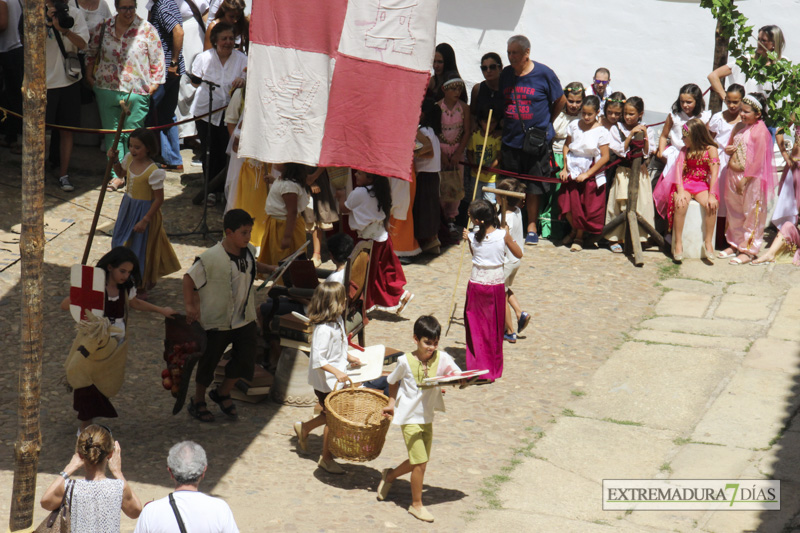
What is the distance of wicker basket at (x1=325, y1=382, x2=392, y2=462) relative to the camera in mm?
6184

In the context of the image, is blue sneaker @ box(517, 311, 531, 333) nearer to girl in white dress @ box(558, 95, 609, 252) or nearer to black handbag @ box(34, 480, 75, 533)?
girl in white dress @ box(558, 95, 609, 252)

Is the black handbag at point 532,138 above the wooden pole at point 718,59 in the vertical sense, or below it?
below

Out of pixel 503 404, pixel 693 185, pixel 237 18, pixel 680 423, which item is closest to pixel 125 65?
pixel 237 18

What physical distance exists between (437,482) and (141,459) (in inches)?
77.4

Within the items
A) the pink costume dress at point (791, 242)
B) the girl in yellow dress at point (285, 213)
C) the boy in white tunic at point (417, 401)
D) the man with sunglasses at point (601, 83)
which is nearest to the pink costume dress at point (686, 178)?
the pink costume dress at point (791, 242)

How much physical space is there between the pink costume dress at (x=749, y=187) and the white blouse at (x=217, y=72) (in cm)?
555

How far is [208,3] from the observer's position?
1298 cm

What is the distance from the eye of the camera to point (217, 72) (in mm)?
11016

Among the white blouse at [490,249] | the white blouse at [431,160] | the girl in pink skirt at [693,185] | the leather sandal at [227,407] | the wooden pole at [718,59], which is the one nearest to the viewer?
the leather sandal at [227,407]

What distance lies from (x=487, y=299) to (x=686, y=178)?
411 centimetres

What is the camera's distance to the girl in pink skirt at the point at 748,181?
10773mm

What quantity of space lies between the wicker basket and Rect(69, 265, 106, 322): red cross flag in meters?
1.61

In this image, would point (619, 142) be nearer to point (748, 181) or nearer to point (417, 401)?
point (748, 181)

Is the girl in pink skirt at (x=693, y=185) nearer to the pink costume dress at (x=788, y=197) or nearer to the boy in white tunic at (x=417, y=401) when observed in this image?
the pink costume dress at (x=788, y=197)
